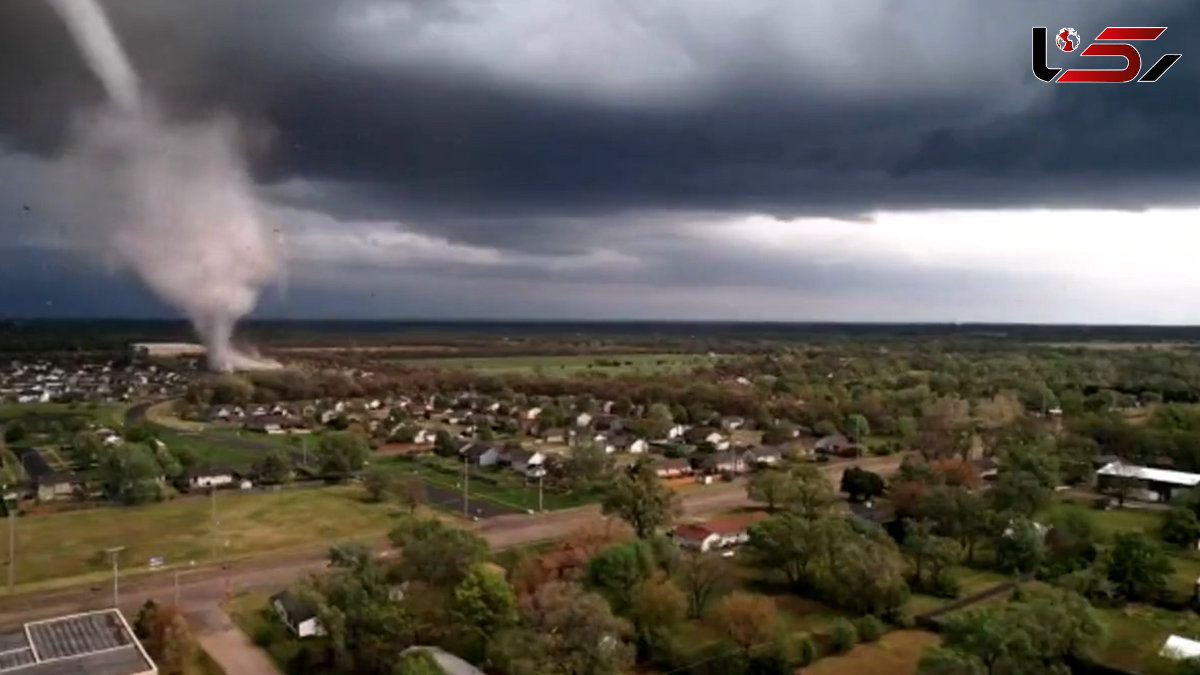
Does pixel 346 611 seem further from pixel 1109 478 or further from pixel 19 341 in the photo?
pixel 19 341

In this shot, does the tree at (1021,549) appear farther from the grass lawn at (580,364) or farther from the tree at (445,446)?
the grass lawn at (580,364)

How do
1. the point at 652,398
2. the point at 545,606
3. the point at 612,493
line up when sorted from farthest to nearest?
the point at 652,398
the point at 612,493
the point at 545,606

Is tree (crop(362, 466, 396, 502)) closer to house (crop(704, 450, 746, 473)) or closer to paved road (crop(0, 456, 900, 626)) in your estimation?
paved road (crop(0, 456, 900, 626))

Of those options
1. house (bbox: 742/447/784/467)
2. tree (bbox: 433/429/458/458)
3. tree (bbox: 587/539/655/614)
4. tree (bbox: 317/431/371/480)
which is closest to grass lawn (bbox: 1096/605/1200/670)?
tree (bbox: 587/539/655/614)

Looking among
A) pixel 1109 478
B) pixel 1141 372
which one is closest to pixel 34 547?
pixel 1109 478

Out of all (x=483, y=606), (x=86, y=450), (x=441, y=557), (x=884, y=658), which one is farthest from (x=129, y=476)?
(x=884, y=658)

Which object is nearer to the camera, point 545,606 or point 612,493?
point 545,606

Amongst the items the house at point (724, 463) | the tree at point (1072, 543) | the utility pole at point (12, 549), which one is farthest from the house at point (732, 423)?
the utility pole at point (12, 549)
